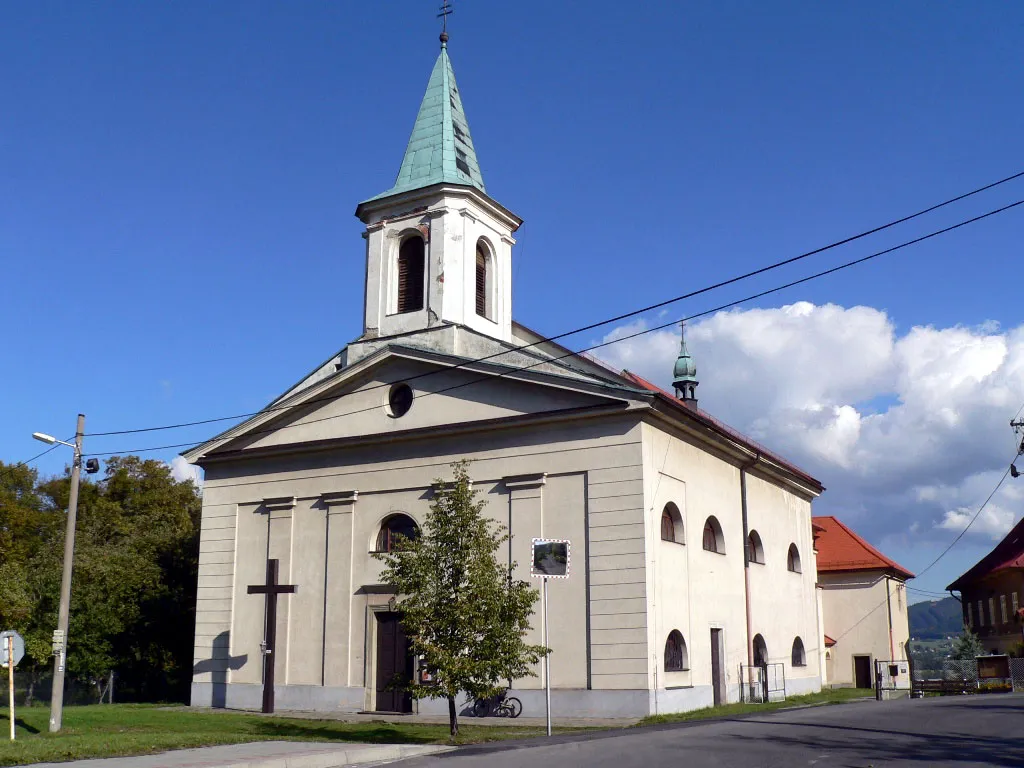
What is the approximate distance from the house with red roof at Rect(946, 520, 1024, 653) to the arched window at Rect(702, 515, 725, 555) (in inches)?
1029

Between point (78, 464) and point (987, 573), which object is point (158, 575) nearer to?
point (78, 464)

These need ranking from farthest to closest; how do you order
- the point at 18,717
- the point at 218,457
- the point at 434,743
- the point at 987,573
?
the point at 987,573
the point at 218,457
the point at 18,717
the point at 434,743

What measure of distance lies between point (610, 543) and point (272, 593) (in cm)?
936

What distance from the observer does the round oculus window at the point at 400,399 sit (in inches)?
1107

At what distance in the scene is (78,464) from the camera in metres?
24.0

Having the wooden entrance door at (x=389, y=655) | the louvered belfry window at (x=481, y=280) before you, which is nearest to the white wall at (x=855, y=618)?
the louvered belfry window at (x=481, y=280)

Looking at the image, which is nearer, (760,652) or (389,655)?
(389,655)

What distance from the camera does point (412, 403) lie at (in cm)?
2794

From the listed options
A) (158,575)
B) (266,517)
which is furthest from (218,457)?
(158,575)

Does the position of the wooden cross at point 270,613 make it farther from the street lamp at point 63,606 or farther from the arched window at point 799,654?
the arched window at point 799,654

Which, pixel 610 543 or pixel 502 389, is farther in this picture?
pixel 502 389

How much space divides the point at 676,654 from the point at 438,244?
43.6 ft

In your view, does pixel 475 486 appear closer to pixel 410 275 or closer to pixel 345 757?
pixel 410 275

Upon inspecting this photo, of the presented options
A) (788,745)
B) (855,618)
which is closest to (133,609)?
(788,745)
